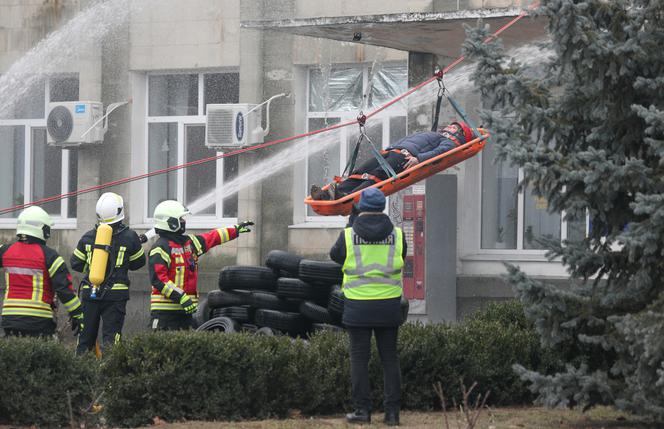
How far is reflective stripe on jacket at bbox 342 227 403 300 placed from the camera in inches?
380

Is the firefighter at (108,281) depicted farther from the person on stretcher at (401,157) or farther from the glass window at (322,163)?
the glass window at (322,163)

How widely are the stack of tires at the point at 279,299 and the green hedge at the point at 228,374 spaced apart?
2.68 m

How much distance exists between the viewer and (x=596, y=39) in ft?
27.1

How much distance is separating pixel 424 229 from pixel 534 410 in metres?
5.93

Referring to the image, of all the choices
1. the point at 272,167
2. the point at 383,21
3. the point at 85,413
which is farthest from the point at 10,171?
the point at 85,413

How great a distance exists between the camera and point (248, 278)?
14133mm

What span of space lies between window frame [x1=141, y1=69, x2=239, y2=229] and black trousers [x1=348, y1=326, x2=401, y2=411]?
941 centimetres

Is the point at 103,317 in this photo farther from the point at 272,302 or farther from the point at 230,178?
the point at 230,178

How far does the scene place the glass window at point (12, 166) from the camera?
2062cm

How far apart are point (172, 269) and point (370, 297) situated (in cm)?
327

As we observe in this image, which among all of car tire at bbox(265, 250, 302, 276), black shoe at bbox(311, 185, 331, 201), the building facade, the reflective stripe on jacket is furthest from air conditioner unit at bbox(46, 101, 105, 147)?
the reflective stripe on jacket

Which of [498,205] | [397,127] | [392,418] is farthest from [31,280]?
[498,205]

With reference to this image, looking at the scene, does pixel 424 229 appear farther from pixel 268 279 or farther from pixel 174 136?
pixel 174 136

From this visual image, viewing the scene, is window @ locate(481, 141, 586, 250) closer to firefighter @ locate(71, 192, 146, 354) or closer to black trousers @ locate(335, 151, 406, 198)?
black trousers @ locate(335, 151, 406, 198)
